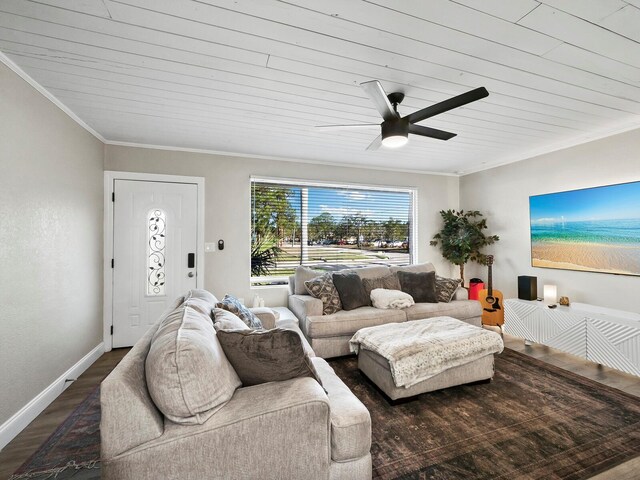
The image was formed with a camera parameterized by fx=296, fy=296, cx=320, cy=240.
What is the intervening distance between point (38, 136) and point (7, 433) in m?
2.09

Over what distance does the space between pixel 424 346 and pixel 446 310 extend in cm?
153

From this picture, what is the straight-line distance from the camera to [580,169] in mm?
3555

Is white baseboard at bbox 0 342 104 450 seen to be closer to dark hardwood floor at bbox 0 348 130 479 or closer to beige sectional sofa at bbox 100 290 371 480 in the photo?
dark hardwood floor at bbox 0 348 130 479

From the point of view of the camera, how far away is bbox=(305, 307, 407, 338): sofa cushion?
319 centimetres

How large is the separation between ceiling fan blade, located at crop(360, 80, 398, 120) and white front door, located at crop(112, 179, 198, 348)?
8.81 ft

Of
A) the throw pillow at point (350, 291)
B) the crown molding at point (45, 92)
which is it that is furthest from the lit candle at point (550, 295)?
the crown molding at point (45, 92)

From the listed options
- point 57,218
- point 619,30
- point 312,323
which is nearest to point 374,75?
point 619,30

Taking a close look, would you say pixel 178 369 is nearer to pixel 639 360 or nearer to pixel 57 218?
pixel 57 218

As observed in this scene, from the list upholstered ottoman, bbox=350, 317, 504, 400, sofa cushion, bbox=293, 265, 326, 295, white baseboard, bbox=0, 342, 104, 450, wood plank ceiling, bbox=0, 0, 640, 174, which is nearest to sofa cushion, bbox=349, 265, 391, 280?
sofa cushion, bbox=293, 265, 326, 295

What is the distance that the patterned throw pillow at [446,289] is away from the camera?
3.88m

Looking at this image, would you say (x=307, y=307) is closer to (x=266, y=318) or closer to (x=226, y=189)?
(x=266, y=318)

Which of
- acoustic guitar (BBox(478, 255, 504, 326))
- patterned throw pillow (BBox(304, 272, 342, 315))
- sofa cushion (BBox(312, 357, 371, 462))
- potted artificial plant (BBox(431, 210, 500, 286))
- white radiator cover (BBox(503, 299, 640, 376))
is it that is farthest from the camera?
potted artificial plant (BBox(431, 210, 500, 286))

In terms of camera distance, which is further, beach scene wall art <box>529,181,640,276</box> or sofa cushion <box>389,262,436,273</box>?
sofa cushion <box>389,262,436,273</box>

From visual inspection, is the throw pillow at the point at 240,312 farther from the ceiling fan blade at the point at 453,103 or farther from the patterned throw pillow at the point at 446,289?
the patterned throw pillow at the point at 446,289
